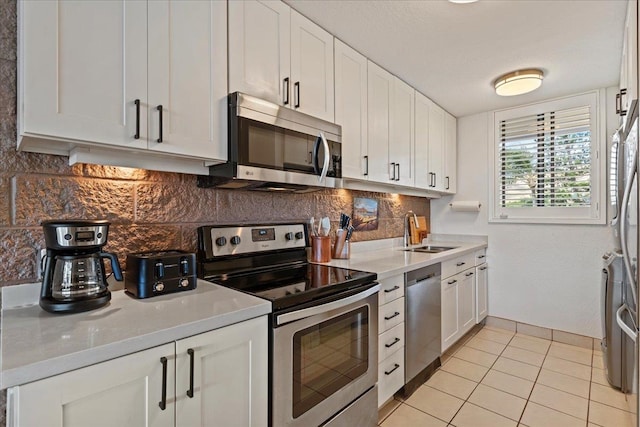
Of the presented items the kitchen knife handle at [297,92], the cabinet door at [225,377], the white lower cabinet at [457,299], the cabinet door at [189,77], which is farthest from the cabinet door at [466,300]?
the cabinet door at [189,77]

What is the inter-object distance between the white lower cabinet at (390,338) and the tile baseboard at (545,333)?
196cm

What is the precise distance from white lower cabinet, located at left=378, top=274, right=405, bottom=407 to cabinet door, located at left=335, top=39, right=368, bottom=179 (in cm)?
78

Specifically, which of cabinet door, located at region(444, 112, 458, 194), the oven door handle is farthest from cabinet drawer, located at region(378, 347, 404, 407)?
cabinet door, located at region(444, 112, 458, 194)

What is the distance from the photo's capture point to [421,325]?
218 centimetres

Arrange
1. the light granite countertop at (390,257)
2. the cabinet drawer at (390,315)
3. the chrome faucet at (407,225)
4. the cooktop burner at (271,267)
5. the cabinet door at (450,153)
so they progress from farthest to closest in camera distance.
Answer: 1. the cabinet door at (450,153)
2. the chrome faucet at (407,225)
3. the light granite countertop at (390,257)
4. the cabinet drawer at (390,315)
5. the cooktop burner at (271,267)

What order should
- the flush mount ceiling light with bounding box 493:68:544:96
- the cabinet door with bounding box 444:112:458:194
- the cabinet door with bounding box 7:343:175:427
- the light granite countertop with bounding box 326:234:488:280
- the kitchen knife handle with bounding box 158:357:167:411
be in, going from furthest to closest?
the cabinet door with bounding box 444:112:458:194 → the flush mount ceiling light with bounding box 493:68:544:96 → the light granite countertop with bounding box 326:234:488:280 → the kitchen knife handle with bounding box 158:357:167:411 → the cabinet door with bounding box 7:343:175:427

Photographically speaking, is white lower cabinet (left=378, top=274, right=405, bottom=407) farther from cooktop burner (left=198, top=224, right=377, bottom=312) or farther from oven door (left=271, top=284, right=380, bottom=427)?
cooktop burner (left=198, top=224, right=377, bottom=312)

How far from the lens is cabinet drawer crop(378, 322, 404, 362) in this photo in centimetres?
183

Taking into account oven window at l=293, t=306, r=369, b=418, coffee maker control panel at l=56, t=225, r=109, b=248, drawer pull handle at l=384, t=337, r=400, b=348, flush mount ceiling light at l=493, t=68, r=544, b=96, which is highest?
flush mount ceiling light at l=493, t=68, r=544, b=96

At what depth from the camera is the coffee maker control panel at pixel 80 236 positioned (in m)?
1.03

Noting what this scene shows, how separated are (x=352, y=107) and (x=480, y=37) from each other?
89cm

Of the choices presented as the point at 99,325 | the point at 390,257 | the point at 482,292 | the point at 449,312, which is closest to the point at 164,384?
the point at 99,325

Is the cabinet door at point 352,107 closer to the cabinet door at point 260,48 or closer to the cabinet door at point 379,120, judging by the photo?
the cabinet door at point 379,120

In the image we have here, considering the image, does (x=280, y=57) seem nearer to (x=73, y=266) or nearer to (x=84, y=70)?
(x=84, y=70)
